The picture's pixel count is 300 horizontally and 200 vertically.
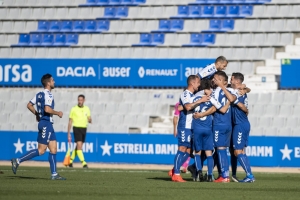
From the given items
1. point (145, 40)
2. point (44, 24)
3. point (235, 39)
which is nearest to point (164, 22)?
point (145, 40)

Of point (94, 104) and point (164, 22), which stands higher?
point (164, 22)

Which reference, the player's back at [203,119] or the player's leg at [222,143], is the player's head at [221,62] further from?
the player's leg at [222,143]

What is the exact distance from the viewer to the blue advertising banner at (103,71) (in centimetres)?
2797

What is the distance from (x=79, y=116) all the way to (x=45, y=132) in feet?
28.5

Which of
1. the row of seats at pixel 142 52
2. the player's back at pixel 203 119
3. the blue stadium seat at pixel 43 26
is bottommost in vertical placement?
the player's back at pixel 203 119

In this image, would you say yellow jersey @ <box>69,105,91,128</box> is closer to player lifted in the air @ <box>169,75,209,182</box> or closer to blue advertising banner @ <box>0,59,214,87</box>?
blue advertising banner @ <box>0,59,214,87</box>

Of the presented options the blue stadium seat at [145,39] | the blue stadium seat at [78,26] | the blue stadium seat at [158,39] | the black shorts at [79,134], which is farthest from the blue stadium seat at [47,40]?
the black shorts at [79,134]

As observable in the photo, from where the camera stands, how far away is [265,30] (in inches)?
1105

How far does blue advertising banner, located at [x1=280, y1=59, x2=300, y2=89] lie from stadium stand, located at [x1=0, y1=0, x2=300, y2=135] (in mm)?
434

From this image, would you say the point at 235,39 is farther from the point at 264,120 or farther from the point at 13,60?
the point at 13,60

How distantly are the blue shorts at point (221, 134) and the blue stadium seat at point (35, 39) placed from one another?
16.8 meters

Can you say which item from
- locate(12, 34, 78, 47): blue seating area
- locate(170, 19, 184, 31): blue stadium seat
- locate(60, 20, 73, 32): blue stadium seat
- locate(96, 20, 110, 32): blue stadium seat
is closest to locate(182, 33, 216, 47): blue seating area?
locate(170, 19, 184, 31): blue stadium seat

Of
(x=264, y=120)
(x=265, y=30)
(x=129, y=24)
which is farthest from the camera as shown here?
(x=129, y=24)

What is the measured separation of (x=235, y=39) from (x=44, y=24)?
305 inches
